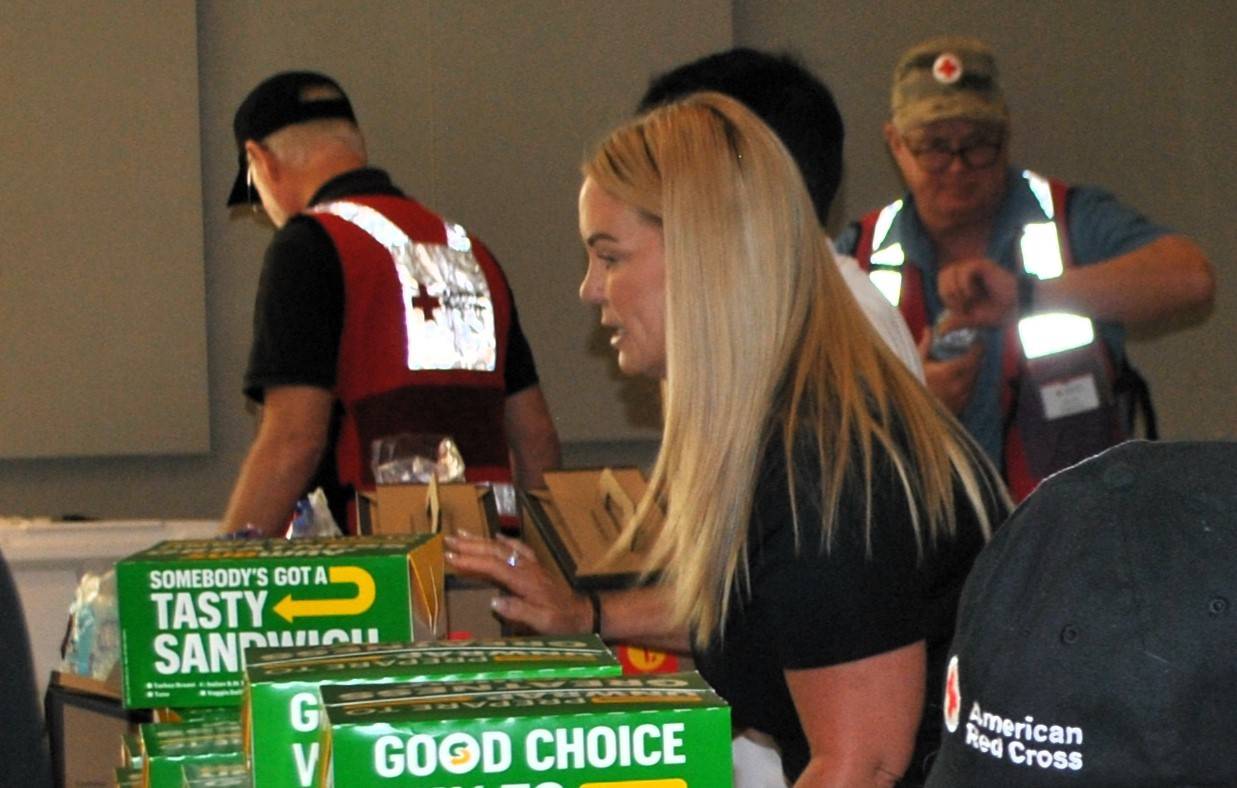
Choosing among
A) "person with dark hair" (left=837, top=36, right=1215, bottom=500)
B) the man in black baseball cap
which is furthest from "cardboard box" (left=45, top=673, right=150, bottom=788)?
"person with dark hair" (left=837, top=36, right=1215, bottom=500)

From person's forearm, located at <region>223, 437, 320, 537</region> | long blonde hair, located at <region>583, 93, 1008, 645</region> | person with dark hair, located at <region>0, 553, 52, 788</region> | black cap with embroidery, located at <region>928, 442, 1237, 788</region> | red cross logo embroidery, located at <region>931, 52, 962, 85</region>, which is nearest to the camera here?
black cap with embroidery, located at <region>928, 442, 1237, 788</region>

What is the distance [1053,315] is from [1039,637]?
205 cm

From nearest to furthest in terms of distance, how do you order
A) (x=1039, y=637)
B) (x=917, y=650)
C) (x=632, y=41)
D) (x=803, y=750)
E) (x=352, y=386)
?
1. (x=1039, y=637)
2. (x=917, y=650)
3. (x=803, y=750)
4. (x=352, y=386)
5. (x=632, y=41)

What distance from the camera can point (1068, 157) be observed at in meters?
4.49

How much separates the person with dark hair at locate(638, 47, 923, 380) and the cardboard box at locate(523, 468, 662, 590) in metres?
0.38

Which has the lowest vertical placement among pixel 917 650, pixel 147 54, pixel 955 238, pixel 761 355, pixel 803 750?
pixel 803 750

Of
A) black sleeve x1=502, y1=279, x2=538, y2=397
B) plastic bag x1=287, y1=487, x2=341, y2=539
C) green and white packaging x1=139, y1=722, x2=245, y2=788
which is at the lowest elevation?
green and white packaging x1=139, y1=722, x2=245, y2=788

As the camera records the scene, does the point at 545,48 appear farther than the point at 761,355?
Yes

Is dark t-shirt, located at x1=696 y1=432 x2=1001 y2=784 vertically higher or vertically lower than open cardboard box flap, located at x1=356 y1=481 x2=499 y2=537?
lower

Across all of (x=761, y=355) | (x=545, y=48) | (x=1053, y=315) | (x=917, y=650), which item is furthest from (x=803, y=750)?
(x=545, y=48)

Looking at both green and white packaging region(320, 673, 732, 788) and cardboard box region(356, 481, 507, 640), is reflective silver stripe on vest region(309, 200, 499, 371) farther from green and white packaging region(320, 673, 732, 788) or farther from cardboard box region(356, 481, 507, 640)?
green and white packaging region(320, 673, 732, 788)

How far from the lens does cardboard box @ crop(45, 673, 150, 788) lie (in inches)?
76.2

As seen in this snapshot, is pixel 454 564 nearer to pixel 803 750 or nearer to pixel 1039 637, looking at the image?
pixel 803 750

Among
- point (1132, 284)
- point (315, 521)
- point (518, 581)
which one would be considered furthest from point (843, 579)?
point (1132, 284)
